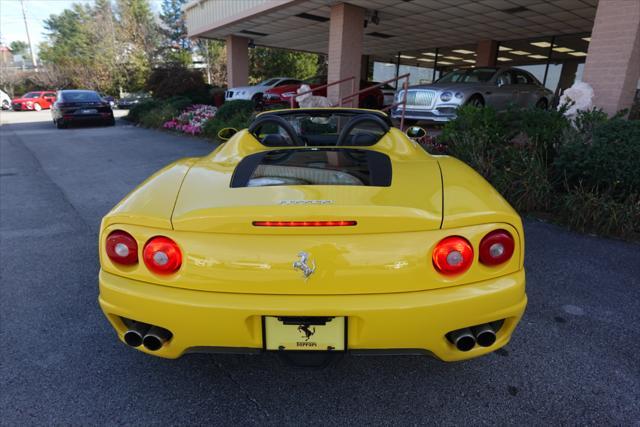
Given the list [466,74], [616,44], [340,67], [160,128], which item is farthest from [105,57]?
[616,44]

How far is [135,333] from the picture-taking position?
170 centimetres

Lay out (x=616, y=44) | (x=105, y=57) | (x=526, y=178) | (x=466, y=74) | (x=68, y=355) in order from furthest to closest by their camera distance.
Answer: (x=105, y=57), (x=466, y=74), (x=616, y=44), (x=526, y=178), (x=68, y=355)

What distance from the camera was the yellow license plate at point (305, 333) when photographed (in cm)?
158

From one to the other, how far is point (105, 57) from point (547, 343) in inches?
Result: 2199

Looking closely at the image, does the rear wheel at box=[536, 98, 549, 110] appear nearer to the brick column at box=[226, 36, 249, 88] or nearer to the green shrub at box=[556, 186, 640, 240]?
the green shrub at box=[556, 186, 640, 240]

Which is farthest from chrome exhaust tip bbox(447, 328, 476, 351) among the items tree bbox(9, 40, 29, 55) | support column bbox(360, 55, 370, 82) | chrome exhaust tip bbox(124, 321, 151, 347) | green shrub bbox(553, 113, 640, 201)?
tree bbox(9, 40, 29, 55)

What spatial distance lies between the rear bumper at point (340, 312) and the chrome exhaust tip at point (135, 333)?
0.28ft

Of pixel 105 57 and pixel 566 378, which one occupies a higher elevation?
pixel 105 57

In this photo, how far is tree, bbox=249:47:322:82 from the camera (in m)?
33.4

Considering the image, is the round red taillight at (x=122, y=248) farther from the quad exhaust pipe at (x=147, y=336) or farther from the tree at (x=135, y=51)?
the tree at (x=135, y=51)

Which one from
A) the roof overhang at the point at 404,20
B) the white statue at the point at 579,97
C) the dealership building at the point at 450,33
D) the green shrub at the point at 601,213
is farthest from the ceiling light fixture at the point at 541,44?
the green shrub at the point at 601,213

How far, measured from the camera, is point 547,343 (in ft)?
7.81

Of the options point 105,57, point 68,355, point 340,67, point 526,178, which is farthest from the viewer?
point 105,57

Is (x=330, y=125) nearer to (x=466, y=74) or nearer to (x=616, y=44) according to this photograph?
(x=466, y=74)
